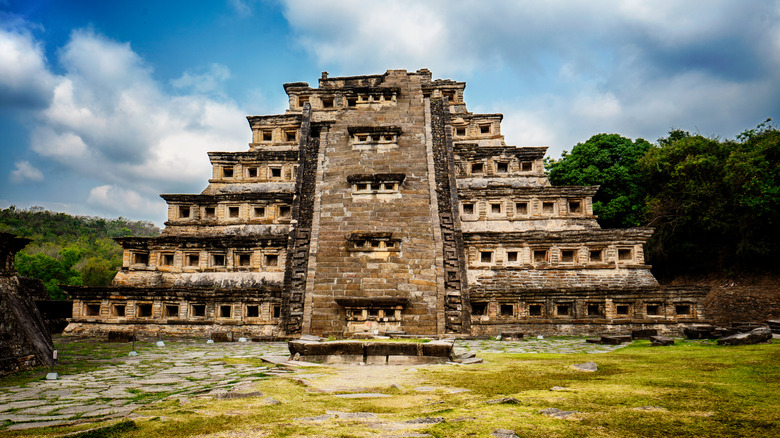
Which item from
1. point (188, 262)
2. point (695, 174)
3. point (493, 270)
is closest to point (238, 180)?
point (188, 262)

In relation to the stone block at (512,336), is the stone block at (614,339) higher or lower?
higher

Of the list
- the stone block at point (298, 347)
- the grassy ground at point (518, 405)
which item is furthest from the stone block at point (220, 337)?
the grassy ground at point (518, 405)

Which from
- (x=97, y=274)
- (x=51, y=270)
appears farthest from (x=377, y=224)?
(x=97, y=274)

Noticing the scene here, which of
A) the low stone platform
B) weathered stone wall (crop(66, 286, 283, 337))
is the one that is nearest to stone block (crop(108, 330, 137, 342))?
weathered stone wall (crop(66, 286, 283, 337))

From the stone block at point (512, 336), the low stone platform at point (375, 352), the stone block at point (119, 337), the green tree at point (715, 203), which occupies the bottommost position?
the stone block at point (512, 336)

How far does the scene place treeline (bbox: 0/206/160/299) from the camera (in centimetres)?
3791

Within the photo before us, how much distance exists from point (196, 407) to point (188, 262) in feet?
51.2

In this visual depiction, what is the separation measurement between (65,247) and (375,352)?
5493cm

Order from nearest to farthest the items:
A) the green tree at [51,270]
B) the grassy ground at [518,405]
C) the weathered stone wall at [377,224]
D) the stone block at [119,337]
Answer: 1. the grassy ground at [518,405]
2. the weathered stone wall at [377,224]
3. the stone block at [119,337]
4. the green tree at [51,270]

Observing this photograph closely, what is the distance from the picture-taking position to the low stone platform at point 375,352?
27.4ft

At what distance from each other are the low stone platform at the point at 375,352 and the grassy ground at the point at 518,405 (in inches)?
66.8

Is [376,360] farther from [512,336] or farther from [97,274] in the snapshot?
[97,274]

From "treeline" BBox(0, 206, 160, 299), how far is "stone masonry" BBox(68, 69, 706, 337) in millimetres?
6434

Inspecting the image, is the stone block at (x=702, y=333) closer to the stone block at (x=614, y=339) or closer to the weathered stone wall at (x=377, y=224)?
the stone block at (x=614, y=339)
